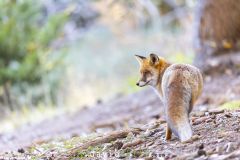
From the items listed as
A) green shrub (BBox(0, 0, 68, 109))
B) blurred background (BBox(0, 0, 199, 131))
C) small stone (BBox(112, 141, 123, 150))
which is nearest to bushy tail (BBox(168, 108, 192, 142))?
small stone (BBox(112, 141, 123, 150))

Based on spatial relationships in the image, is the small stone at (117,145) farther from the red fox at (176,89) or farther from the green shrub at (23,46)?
the green shrub at (23,46)

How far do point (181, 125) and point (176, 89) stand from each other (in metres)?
0.33

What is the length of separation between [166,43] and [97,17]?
13.6 metres

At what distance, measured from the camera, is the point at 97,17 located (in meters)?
33.3

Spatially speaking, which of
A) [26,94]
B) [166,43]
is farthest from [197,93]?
[166,43]

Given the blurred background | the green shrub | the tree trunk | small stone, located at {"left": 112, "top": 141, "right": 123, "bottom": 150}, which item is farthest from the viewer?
the green shrub

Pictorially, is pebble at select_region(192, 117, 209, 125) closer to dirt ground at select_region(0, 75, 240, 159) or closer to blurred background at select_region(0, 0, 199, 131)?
dirt ground at select_region(0, 75, 240, 159)

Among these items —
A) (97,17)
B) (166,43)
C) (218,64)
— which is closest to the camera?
(218,64)

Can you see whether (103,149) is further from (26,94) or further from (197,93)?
(26,94)

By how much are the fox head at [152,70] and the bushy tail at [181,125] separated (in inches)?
36.1

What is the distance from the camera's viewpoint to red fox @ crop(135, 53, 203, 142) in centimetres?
445

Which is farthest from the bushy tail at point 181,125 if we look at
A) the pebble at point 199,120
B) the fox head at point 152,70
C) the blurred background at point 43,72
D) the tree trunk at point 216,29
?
the blurred background at point 43,72

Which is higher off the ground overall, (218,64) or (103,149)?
(218,64)

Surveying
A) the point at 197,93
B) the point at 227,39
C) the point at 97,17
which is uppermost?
the point at 97,17
